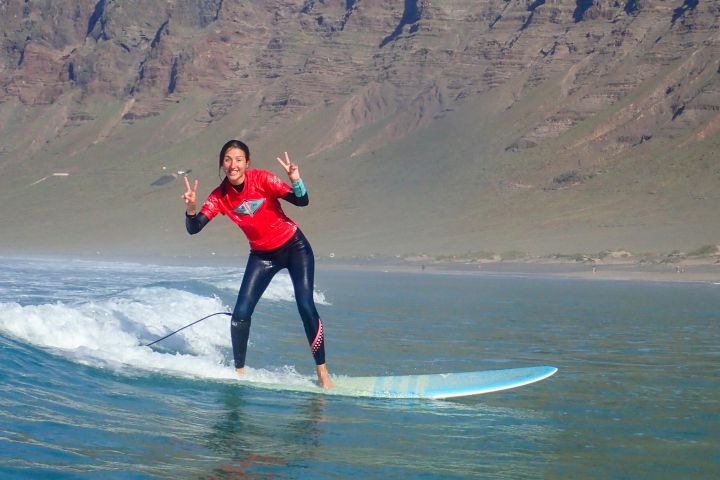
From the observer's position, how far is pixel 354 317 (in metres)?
15.4

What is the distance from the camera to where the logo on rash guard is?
24.2 feet

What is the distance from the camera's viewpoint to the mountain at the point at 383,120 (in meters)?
63.0

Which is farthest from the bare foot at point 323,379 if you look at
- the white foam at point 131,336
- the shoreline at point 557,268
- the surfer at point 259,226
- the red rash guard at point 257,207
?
the shoreline at point 557,268

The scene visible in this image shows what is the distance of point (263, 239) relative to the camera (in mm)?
7590

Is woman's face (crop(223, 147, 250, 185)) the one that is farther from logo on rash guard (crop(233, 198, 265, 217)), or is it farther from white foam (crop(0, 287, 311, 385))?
white foam (crop(0, 287, 311, 385))

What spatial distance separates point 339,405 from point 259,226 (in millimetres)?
1471

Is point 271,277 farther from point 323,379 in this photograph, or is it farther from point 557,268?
point 557,268

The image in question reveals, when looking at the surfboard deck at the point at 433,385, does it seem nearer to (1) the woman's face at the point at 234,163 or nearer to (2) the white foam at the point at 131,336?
(2) the white foam at the point at 131,336

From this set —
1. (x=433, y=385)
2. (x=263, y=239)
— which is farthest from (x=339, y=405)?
(x=263, y=239)

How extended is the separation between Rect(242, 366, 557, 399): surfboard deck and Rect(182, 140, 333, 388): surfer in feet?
0.75

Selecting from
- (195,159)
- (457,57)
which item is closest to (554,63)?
(457,57)

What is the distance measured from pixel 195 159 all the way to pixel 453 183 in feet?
106

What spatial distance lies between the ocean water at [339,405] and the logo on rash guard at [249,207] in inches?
48.8

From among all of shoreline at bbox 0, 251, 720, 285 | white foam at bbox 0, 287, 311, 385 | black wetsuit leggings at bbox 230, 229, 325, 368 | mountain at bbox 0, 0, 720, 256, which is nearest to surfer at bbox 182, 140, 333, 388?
black wetsuit leggings at bbox 230, 229, 325, 368
